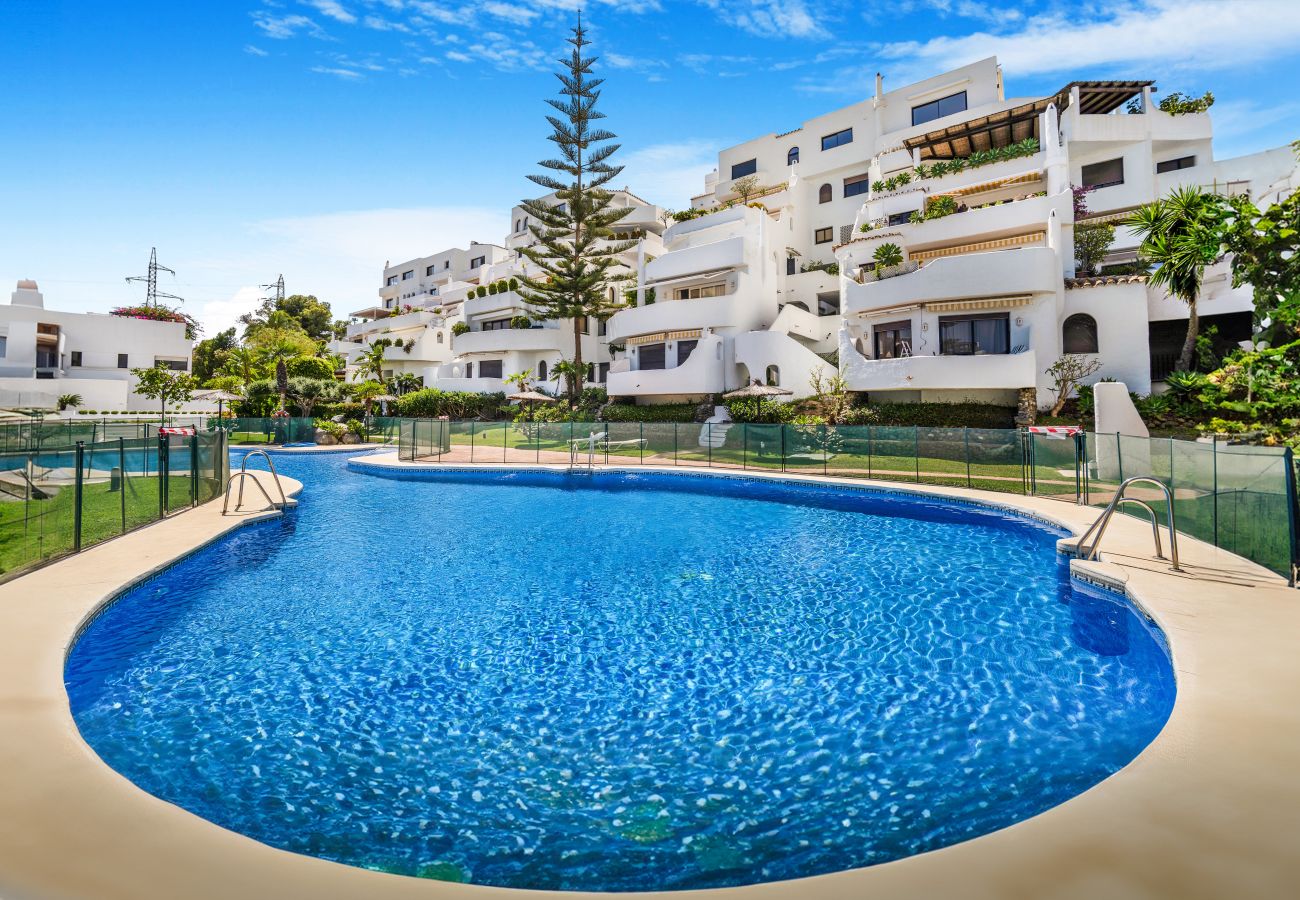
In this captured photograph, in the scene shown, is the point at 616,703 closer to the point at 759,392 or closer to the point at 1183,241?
the point at 1183,241

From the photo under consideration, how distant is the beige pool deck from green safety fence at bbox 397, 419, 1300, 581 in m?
3.91

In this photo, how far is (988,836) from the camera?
2809mm

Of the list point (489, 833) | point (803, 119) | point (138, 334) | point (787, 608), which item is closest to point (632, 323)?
point (803, 119)

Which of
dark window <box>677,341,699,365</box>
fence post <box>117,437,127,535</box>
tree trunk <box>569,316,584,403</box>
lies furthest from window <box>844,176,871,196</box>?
fence post <box>117,437,127,535</box>

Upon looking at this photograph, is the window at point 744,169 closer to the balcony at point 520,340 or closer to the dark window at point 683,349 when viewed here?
the dark window at point 683,349

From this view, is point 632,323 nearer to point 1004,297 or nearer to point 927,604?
point 1004,297

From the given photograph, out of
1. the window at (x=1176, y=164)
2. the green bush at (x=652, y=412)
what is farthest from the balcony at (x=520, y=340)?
the window at (x=1176, y=164)

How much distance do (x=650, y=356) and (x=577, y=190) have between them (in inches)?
378

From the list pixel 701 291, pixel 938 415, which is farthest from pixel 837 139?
pixel 938 415

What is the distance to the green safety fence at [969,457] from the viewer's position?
7.62 meters

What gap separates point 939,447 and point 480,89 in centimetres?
1411

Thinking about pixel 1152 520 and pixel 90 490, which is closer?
pixel 1152 520

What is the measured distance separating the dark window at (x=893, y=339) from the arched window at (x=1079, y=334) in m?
5.03

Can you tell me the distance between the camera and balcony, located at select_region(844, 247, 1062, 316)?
2020 centimetres
